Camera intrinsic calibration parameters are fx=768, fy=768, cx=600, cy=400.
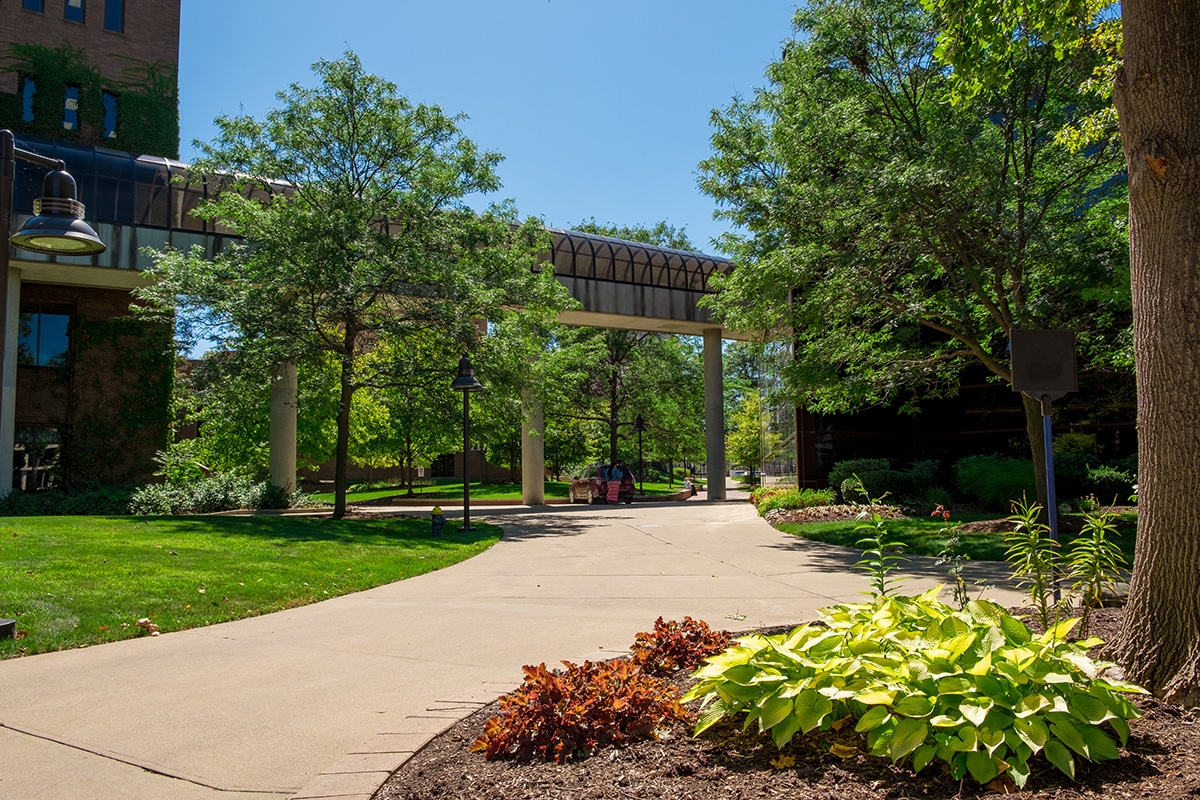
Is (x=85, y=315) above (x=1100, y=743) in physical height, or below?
above

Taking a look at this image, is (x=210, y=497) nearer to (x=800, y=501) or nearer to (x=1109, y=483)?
(x=800, y=501)

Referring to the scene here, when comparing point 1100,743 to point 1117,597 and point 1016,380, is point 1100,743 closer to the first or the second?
point 1016,380

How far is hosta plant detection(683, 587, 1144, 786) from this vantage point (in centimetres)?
286

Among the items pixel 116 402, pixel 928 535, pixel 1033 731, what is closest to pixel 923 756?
pixel 1033 731

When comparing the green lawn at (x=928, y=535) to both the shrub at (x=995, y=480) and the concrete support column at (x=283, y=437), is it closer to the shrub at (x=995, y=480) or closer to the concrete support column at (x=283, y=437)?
the shrub at (x=995, y=480)

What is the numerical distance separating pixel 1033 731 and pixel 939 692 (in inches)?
13.1

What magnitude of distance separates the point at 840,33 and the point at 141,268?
769 inches

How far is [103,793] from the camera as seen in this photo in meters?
3.48

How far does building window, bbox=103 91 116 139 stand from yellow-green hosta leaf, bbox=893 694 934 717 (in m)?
29.2

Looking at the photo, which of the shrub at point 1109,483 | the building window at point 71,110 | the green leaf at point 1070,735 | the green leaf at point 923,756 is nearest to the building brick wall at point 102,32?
the building window at point 71,110

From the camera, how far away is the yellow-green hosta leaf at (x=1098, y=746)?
9.42 feet

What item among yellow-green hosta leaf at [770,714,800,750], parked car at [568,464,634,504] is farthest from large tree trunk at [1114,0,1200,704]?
parked car at [568,464,634,504]

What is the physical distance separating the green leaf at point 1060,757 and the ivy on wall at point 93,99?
95.9ft

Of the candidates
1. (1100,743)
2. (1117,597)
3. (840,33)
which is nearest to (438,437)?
(840,33)
